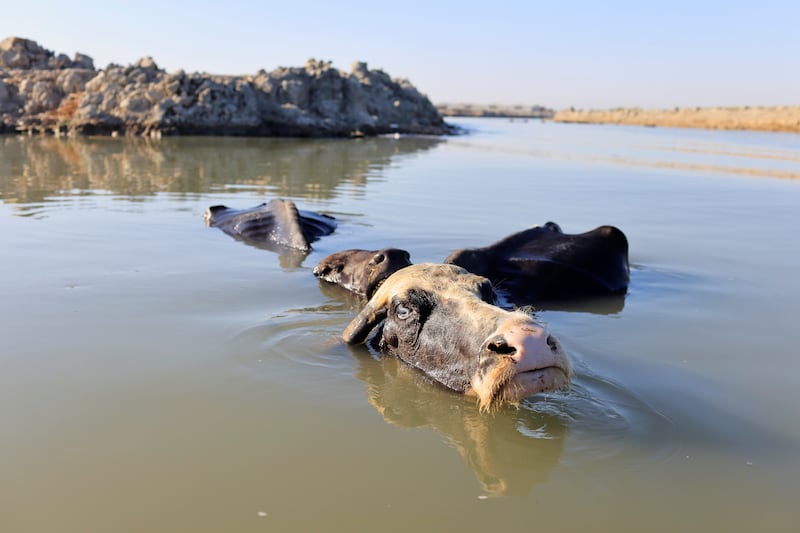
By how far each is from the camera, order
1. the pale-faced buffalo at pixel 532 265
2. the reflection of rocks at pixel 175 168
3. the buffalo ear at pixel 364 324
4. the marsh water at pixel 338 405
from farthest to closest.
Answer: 1. the reflection of rocks at pixel 175 168
2. the pale-faced buffalo at pixel 532 265
3. the buffalo ear at pixel 364 324
4. the marsh water at pixel 338 405

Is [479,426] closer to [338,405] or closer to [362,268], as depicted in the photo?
[338,405]

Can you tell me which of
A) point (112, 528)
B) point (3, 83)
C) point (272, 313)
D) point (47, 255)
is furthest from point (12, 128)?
point (112, 528)

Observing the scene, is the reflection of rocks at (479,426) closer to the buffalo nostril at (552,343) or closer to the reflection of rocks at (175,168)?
the buffalo nostril at (552,343)

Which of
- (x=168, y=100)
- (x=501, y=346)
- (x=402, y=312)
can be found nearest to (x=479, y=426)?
(x=501, y=346)

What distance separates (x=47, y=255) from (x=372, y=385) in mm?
5186

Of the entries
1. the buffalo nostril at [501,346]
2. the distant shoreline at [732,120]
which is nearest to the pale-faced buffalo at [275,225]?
the buffalo nostril at [501,346]

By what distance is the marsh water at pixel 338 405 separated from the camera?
3.12 meters

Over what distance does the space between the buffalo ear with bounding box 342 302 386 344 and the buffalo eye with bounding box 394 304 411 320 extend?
17 centimetres

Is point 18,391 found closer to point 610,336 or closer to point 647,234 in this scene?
point 610,336

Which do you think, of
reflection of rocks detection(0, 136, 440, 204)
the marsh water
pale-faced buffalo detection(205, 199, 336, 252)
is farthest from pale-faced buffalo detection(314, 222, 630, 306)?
reflection of rocks detection(0, 136, 440, 204)

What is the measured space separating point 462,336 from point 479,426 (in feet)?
1.96

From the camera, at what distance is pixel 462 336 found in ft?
14.1

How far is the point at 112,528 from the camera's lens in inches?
115

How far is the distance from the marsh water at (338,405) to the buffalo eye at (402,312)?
1.12 ft
